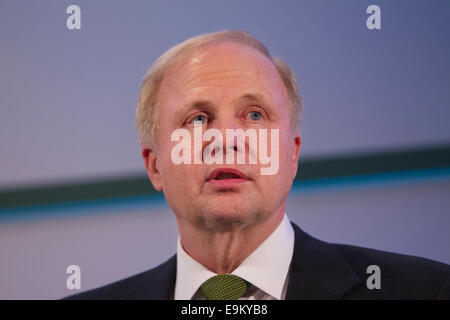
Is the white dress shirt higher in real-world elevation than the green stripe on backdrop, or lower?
lower

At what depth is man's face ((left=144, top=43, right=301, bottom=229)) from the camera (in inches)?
75.9

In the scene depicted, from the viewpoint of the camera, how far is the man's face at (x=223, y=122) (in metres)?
1.93

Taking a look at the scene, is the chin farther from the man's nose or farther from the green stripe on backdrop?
the green stripe on backdrop

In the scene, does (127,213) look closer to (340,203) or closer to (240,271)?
(240,271)

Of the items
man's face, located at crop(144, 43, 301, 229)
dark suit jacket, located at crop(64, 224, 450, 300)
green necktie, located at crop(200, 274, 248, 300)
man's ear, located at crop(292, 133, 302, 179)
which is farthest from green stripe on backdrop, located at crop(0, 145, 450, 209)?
green necktie, located at crop(200, 274, 248, 300)

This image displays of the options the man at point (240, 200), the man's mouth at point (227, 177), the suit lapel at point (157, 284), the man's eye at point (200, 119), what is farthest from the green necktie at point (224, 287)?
the man's eye at point (200, 119)

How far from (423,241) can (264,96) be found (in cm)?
70

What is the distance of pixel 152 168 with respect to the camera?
2.12 metres

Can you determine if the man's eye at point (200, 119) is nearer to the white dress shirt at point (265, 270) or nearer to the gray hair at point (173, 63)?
the gray hair at point (173, 63)

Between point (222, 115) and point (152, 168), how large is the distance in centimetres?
32

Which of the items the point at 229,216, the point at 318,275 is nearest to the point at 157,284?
the point at 229,216

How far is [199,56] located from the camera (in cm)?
202

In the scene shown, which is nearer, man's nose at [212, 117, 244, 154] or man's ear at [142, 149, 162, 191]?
man's nose at [212, 117, 244, 154]

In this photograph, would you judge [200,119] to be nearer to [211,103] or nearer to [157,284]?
[211,103]
